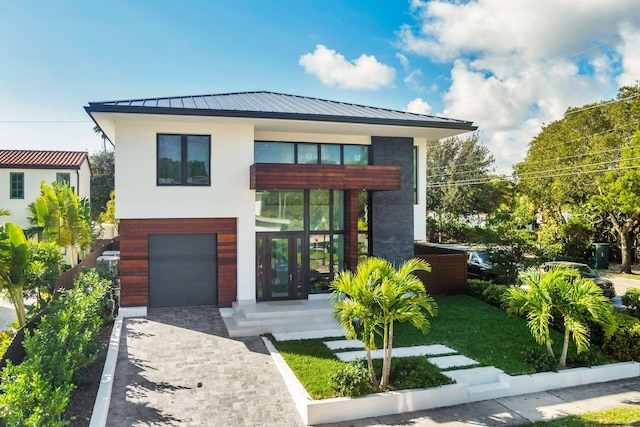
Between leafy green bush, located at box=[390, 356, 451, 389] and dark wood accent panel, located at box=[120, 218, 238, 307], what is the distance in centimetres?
728

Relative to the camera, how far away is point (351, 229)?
14797mm

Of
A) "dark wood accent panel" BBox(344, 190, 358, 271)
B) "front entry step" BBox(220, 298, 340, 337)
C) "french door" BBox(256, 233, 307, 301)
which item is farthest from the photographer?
"dark wood accent panel" BBox(344, 190, 358, 271)

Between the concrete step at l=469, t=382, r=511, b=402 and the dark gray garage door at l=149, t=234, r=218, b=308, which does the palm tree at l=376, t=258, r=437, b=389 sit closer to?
the concrete step at l=469, t=382, r=511, b=402

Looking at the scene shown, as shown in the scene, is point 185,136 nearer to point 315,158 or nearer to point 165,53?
point 315,158

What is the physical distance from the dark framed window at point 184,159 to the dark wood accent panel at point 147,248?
1.32 m

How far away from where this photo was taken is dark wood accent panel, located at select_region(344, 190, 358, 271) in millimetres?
14664

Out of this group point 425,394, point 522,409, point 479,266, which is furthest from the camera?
point 479,266

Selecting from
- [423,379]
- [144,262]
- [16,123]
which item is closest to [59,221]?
[144,262]

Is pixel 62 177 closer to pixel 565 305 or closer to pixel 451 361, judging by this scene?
pixel 451 361

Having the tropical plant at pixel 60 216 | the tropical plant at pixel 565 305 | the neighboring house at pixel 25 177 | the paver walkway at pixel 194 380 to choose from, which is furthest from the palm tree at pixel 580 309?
the neighboring house at pixel 25 177

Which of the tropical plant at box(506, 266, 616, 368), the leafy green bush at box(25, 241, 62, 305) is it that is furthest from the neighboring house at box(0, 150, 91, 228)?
the tropical plant at box(506, 266, 616, 368)

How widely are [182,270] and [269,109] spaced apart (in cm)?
596

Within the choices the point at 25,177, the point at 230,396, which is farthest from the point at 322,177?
the point at 25,177

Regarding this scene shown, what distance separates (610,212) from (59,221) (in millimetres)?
28330
